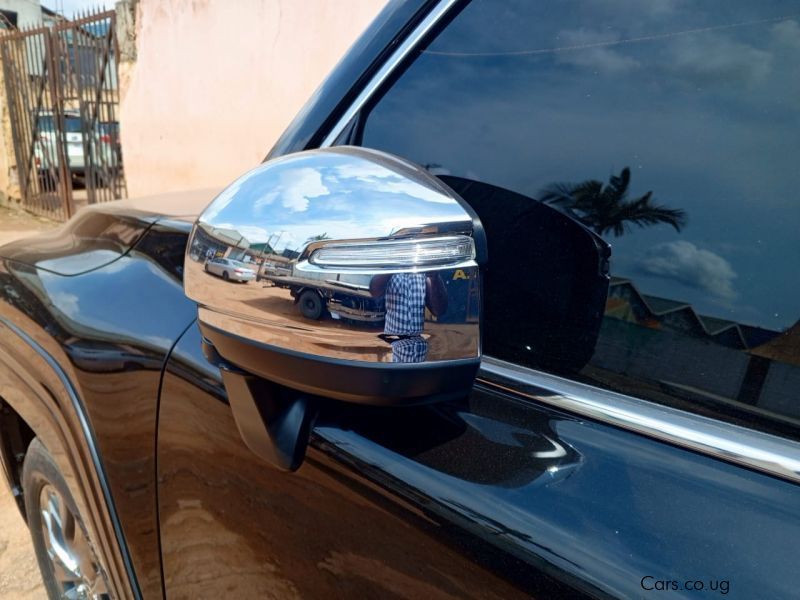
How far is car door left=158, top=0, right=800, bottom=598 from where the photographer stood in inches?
27.3

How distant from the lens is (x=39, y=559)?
1.93 m

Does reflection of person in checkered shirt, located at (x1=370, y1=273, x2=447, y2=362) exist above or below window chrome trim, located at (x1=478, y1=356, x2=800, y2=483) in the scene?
above

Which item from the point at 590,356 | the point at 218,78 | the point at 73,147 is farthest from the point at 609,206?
the point at 73,147

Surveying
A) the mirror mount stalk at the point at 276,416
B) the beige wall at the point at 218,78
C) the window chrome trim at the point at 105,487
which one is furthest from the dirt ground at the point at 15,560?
the beige wall at the point at 218,78

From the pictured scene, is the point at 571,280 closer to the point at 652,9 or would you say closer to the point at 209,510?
the point at 652,9

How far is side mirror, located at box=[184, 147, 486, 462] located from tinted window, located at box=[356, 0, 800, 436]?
10.0 inches

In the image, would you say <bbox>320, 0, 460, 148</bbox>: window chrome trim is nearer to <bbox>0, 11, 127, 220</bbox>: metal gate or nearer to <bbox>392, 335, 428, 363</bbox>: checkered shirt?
<bbox>392, 335, 428, 363</bbox>: checkered shirt

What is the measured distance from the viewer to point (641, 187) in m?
0.86

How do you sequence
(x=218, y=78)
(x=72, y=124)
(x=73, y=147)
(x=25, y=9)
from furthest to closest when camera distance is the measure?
(x=25, y=9) → (x=73, y=147) → (x=72, y=124) → (x=218, y=78)

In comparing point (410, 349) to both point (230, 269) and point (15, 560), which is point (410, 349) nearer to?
point (230, 269)

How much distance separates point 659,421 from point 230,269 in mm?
584

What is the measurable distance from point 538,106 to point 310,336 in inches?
21.0

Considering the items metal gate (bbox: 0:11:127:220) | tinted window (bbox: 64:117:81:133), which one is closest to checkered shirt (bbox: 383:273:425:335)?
metal gate (bbox: 0:11:127:220)

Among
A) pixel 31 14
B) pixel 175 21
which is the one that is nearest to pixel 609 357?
pixel 175 21
